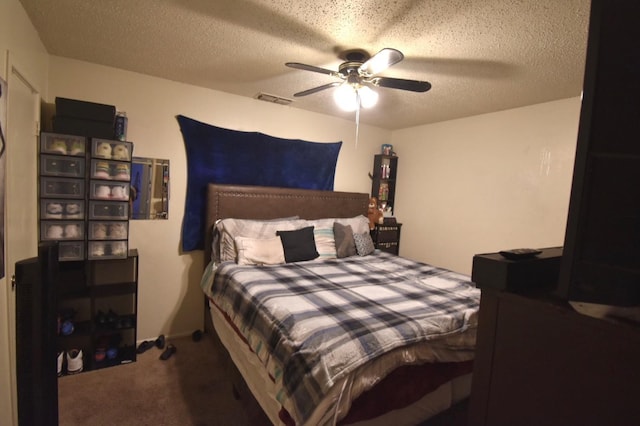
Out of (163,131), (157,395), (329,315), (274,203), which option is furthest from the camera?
(274,203)

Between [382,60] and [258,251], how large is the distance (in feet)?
5.55

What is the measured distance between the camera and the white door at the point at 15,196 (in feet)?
4.86

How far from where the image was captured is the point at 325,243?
9.68ft

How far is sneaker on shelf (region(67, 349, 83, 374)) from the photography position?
85.9 inches

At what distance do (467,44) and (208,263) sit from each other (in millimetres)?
2622

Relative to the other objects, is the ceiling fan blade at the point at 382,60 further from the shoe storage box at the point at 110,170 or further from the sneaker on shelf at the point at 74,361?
the sneaker on shelf at the point at 74,361

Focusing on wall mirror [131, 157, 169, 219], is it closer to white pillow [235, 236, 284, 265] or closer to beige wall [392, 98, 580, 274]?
white pillow [235, 236, 284, 265]

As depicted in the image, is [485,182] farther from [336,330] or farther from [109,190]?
[109,190]

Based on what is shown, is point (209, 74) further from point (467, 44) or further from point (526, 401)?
point (526, 401)

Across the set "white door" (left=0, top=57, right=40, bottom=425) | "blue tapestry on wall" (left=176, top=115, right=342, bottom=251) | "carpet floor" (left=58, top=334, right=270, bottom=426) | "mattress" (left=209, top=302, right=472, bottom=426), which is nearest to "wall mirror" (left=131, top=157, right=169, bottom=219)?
"blue tapestry on wall" (left=176, top=115, right=342, bottom=251)

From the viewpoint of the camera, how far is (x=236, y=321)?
1.85m

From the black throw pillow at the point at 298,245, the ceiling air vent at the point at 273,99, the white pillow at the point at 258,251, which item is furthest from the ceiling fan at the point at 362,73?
the white pillow at the point at 258,251

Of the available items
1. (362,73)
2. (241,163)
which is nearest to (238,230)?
(241,163)

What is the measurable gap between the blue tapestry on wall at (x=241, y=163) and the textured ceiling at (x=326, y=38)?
52 centimetres
